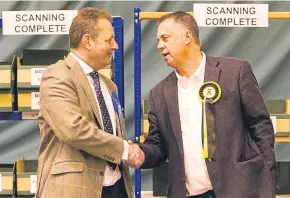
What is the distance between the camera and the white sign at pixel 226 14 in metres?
2.98

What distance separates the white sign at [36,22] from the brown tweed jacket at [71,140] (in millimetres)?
726

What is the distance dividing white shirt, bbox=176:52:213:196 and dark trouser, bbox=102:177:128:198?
0.90ft

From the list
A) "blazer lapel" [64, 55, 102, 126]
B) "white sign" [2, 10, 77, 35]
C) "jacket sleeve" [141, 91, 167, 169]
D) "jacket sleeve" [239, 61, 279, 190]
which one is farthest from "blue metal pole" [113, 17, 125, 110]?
"jacket sleeve" [239, 61, 279, 190]

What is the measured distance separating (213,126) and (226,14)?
0.88 m

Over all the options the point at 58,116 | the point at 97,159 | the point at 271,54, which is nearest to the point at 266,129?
the point at 97,159

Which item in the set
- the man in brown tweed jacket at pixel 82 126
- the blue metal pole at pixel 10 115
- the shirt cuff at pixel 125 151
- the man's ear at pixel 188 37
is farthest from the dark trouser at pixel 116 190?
the blue metal pole at pixel 10 115

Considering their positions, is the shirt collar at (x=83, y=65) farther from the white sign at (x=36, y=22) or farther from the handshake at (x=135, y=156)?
the white sign at (x=36, y=22)

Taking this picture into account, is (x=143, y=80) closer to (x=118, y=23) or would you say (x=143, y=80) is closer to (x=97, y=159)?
(x=118, y=23)

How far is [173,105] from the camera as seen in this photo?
2.41 meters

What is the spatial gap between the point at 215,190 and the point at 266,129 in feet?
1.08

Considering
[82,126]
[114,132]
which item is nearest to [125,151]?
[114,132]

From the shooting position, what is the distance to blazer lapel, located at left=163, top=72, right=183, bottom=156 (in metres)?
2.37

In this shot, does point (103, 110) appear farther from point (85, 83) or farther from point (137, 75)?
point (137, 75)

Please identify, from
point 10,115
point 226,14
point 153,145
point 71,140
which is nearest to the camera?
point 71,140
